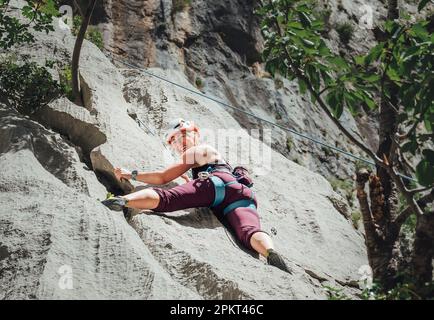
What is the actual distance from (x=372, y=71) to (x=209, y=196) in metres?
2.31

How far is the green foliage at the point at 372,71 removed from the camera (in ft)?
17.8

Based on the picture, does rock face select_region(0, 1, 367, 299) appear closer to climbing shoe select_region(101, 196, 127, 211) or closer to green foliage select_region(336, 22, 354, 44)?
climbing shoe select_region(101, 196, 127, 211)

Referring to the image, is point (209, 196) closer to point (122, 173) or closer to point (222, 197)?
point (222, 197)

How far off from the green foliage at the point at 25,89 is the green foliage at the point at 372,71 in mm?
3747

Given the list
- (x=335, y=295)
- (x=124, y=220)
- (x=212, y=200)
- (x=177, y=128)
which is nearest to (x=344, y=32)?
(x=177, y=128)

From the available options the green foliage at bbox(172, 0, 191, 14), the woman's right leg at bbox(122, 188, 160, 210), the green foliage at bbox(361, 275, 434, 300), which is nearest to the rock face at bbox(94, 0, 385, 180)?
the green foliage at bbox(172, 0, 191, 14)

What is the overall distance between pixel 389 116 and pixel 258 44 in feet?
28.0

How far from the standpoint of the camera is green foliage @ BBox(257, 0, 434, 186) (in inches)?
213

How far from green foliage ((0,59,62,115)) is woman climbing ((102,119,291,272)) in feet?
7.13

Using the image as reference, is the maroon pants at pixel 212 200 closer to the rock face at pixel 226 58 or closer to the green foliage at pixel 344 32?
the rock face at pixel 226 58

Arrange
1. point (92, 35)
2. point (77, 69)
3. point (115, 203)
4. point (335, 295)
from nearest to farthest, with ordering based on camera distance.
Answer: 1. point (335, 295)
2. point (115, 203)
3. point (77, 69)
4. point (92, 35)

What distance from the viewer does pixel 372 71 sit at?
6590 mm

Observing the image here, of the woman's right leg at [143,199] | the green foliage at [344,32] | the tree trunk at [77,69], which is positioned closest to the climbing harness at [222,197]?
Result: the woman's right leg at [143,199]
